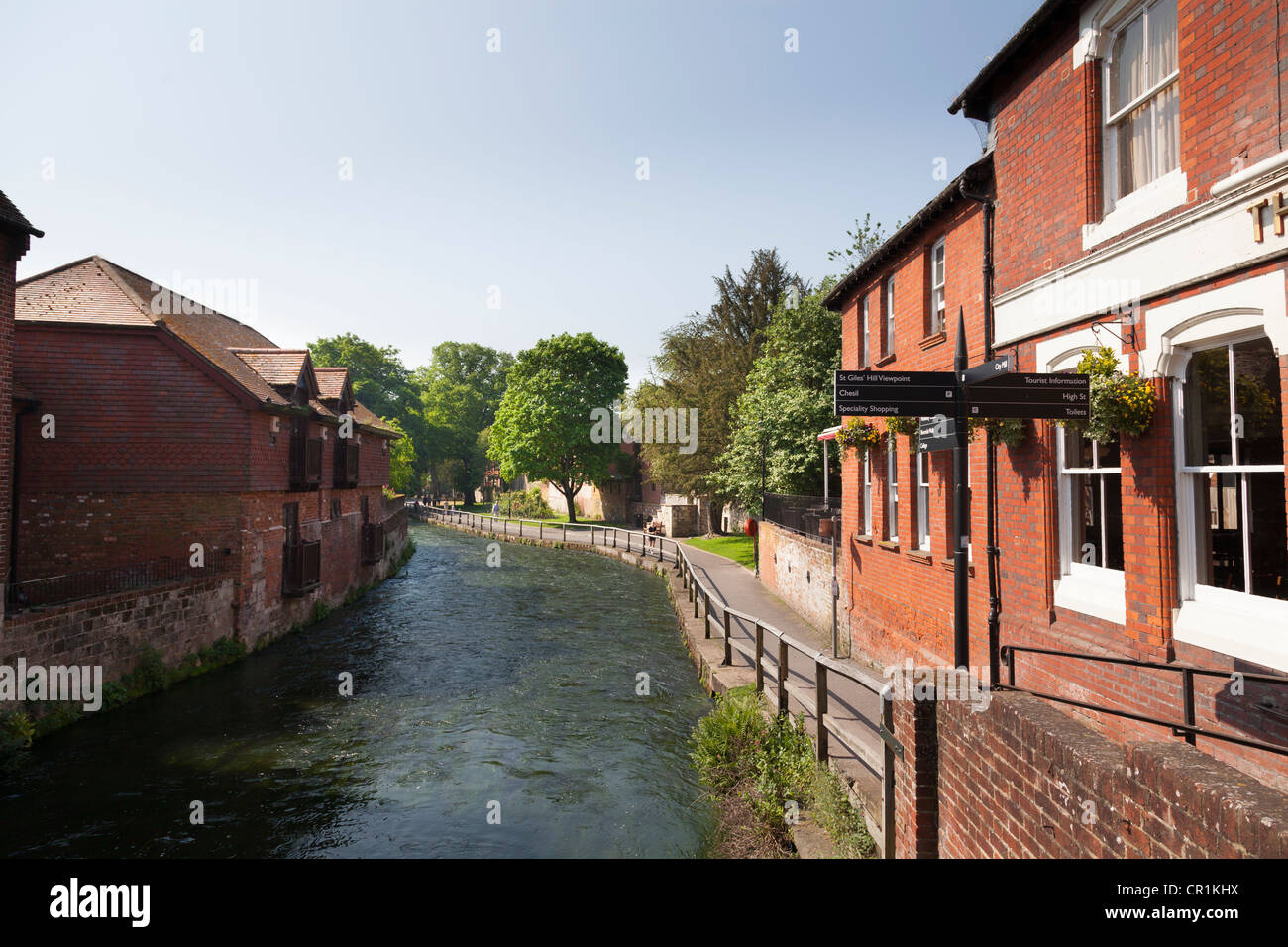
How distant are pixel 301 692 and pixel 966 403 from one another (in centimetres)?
1262

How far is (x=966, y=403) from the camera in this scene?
5234 millimetres

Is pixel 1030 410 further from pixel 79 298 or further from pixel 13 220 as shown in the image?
pixel 79 298

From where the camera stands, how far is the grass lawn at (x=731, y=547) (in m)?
28.1

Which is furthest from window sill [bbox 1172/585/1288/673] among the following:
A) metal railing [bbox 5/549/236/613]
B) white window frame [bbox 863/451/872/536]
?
metal railing [bbox 5/549/236/613]

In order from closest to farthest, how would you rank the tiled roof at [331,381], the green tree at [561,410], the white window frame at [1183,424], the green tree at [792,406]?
the white window frame at [1183,424]
the green tree at [792,406]
the tiled roof at [331,381]
the green tree at [561,410]

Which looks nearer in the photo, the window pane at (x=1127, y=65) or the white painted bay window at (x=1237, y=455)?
the white painted bay window at (x=1237, y=455)

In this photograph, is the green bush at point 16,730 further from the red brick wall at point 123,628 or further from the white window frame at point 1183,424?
the white window frame at point 1183,424

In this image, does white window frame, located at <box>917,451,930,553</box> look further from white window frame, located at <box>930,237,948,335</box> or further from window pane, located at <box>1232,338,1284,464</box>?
window pane, located at <box>1232,338,1284,464</box>

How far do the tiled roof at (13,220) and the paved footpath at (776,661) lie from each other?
1221 cm

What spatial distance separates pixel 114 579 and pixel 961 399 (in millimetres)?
14015

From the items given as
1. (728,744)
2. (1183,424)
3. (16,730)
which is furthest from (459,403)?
(1183,424)

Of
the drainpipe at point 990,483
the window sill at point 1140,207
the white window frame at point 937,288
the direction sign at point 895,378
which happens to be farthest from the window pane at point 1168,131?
the white window frame at point 937,288

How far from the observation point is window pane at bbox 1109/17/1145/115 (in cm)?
575
